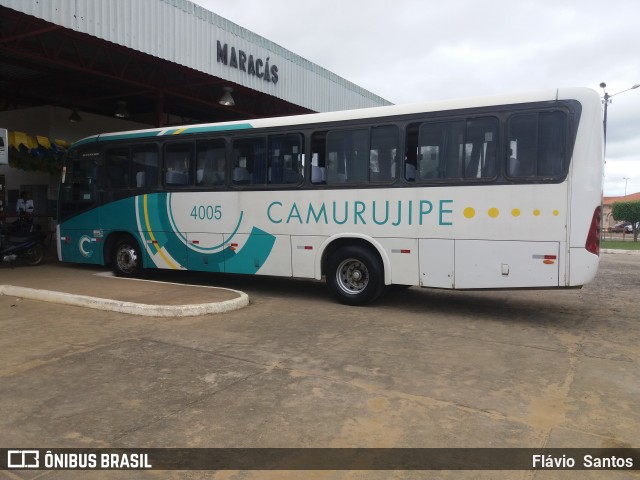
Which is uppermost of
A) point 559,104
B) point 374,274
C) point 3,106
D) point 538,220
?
point 3,106

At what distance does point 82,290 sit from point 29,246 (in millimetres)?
4923

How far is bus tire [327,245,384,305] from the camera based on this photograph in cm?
765

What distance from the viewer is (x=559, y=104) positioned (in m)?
6.38

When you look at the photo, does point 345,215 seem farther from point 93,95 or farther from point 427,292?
point 93,95

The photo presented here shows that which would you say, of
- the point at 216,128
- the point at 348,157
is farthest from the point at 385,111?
the point at 216,128

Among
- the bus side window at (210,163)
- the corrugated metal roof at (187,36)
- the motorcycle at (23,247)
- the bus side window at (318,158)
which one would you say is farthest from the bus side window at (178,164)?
the motorcycle at (23,247)

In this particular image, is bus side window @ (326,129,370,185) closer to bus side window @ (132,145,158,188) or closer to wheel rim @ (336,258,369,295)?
wheel rim @ (336,258,369,295)

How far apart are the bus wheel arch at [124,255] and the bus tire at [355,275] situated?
14.3ft

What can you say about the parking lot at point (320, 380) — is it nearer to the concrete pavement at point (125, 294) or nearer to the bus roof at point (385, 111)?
the concrete pavement at point (125, 294)

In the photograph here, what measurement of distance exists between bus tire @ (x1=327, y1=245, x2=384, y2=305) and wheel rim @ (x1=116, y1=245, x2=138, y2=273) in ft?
14.6

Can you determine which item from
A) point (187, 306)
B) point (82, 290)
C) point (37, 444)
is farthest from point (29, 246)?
point (37, 444)

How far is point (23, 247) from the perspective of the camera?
1188 centimetres

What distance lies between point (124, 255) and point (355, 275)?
5240mm

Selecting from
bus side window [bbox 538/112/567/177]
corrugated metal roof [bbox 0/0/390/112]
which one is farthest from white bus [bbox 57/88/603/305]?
corrugated metal roof [bbox 0/0/390/112]
